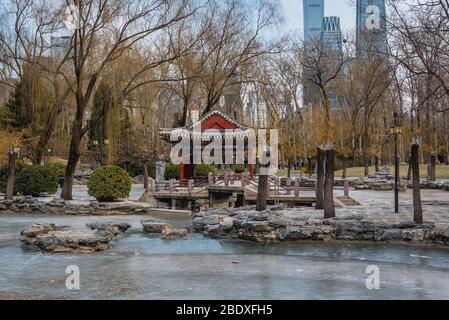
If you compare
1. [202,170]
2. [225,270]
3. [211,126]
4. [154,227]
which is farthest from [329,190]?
[202,170]

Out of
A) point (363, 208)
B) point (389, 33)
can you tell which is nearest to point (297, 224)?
point (363, 208)

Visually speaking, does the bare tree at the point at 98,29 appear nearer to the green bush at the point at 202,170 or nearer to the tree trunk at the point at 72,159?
the tree trunk at the point at 72,159

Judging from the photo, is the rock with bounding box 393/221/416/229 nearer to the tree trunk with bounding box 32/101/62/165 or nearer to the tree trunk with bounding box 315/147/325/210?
the tree trunk with bounding box 315/147/325/210

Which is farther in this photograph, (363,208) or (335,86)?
(335,86)

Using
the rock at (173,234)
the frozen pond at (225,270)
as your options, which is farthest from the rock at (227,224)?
the rock at (173,234)

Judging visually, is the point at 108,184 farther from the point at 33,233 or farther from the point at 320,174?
the point at 320,174

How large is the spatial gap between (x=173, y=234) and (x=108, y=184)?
9.35m

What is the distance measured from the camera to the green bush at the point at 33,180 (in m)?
30.0

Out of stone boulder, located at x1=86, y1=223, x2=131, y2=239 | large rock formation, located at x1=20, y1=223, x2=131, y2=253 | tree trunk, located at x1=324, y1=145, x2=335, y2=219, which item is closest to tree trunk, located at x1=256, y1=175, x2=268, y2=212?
tree trunk, located at x1=324, y1=145, x2=335, y2=219

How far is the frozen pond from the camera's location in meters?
9.56

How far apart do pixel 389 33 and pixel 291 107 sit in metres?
25.6

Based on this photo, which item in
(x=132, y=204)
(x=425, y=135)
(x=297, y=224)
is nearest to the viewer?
(x=297, y=224)
